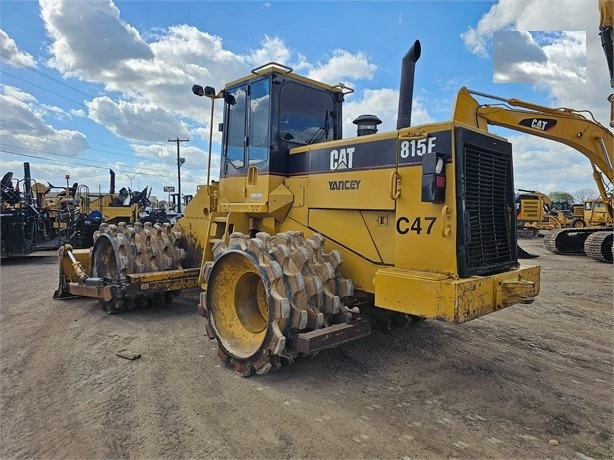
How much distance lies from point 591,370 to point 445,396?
1.91 meters

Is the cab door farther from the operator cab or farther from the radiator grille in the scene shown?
the radiator grille

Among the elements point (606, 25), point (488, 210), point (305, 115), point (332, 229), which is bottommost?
point (332, 229)

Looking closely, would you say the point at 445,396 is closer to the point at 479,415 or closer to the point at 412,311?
the point at 479,415

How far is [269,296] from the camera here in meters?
3.85

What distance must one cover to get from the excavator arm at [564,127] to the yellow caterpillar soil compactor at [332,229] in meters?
3.45

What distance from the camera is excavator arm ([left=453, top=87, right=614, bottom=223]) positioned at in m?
8.78

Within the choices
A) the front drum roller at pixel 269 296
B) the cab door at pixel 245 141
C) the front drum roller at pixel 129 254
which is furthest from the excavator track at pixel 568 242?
the front drum roller at pixel 269 296

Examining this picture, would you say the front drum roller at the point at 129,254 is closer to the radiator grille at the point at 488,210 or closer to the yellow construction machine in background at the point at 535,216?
the radiator grille at the point at 488,210

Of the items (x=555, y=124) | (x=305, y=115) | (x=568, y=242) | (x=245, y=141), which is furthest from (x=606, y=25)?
(x=568, y=242)

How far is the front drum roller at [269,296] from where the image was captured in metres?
3.86

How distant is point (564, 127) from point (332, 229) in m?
7.89

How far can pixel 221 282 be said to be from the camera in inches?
183

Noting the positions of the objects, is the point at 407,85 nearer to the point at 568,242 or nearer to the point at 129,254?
the point at 129,254

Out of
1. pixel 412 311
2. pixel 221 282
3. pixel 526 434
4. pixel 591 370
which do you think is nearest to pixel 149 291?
pixel 221 282
